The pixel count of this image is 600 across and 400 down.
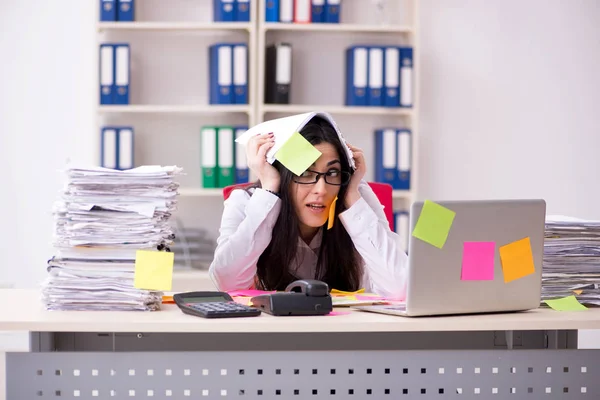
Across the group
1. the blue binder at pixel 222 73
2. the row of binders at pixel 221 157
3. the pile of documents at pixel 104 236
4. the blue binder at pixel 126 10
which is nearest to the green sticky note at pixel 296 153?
the pile of documents at pixel 104 236

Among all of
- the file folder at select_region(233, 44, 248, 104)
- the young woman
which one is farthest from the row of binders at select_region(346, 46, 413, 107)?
the young woman

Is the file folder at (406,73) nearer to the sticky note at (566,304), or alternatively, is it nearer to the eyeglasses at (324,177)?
the eyeglasses at (324,177)

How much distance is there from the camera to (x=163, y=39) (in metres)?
4.02

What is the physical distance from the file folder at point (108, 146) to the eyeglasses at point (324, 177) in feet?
6.28

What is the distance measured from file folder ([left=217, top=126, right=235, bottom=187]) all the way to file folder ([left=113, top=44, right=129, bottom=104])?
51 cm

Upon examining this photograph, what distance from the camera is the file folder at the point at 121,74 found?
3.76m

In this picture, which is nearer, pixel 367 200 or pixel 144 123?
pixel 367 200

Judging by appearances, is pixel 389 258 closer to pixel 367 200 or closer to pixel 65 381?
pixel 367 200

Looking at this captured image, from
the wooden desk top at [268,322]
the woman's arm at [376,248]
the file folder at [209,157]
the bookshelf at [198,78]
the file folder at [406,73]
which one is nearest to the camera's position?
the wooden desk top at [268,322]

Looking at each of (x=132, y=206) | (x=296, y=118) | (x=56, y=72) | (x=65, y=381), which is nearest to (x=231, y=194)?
(x=296, y=118)

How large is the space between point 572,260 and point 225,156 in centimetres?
225

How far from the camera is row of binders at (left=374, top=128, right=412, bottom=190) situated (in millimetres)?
3852

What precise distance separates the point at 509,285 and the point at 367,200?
2.49 feet

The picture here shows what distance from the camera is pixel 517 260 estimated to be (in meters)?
1.53
